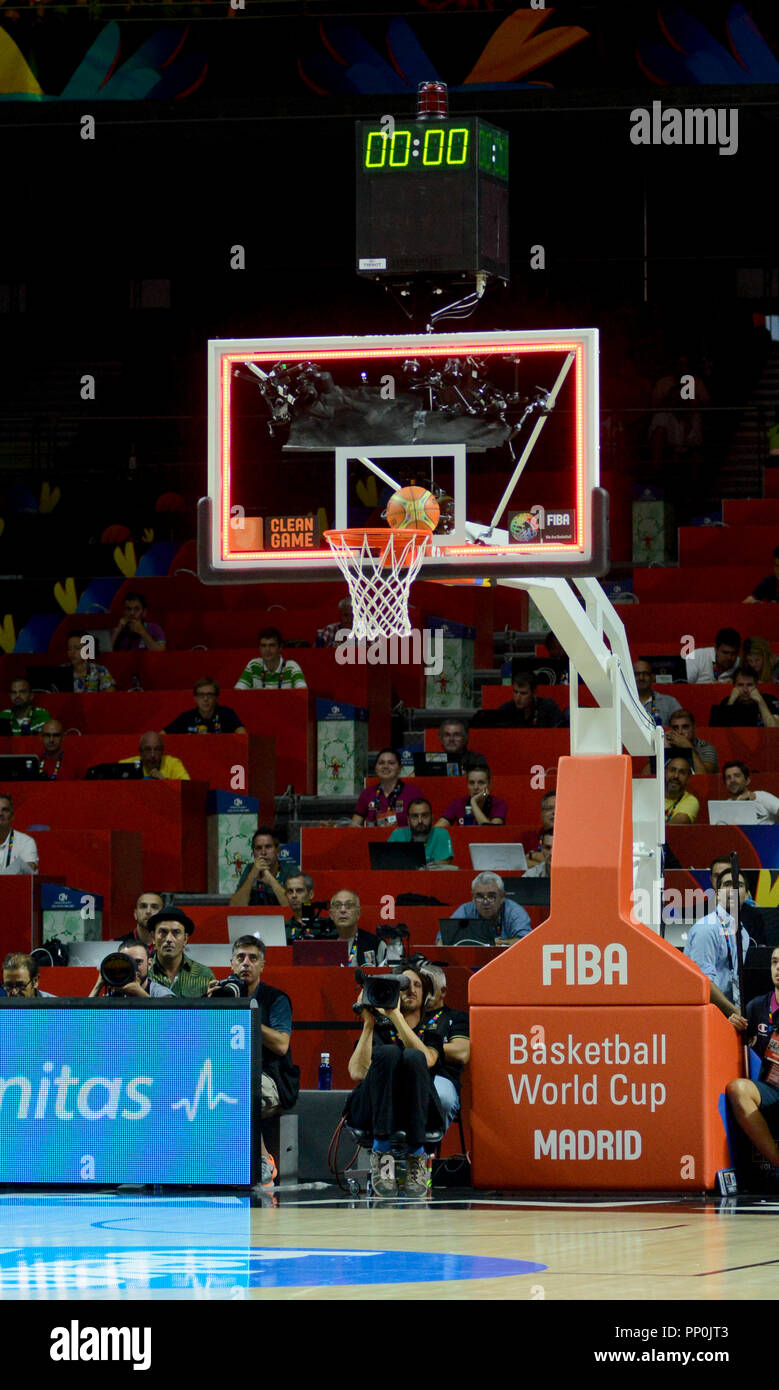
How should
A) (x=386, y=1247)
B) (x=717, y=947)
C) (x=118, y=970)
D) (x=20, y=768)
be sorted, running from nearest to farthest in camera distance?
(x=386, y=1247) < (x=118, y=970) < (x=717, y=947) < (x=20, y=768)

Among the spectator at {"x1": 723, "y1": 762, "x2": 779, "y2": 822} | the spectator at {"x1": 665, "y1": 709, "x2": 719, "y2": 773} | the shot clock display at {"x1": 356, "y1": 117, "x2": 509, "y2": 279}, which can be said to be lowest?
the spectator at {"x1": 723, "y1": 762, "x2": 779, "y2": 822}

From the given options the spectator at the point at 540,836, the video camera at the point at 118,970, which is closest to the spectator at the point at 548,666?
the spectator at the point at 540,836

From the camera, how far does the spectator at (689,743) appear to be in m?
14.4

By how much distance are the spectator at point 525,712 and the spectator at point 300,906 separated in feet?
8.79

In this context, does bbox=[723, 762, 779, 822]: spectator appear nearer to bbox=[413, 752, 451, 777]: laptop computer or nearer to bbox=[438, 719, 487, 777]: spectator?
bbox=[438, 719, 487, 777]: spectator

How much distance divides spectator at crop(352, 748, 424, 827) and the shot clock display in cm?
617

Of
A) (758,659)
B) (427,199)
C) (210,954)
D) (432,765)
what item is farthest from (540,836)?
(427,199)

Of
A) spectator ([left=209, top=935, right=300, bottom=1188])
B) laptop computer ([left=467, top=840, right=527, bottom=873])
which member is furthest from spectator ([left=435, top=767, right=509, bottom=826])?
spectator ([left=209, top=935, right=300, bottom=1188])

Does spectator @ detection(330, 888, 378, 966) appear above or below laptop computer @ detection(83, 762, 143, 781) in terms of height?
below

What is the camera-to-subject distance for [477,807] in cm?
1436

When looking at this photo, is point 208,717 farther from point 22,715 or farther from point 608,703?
point 608,703

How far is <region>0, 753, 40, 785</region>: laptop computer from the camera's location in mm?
15117

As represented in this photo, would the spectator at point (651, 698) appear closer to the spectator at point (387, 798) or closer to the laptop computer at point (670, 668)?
the laptop computer at point (670, 668)

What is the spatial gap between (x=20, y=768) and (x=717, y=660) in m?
5.33
